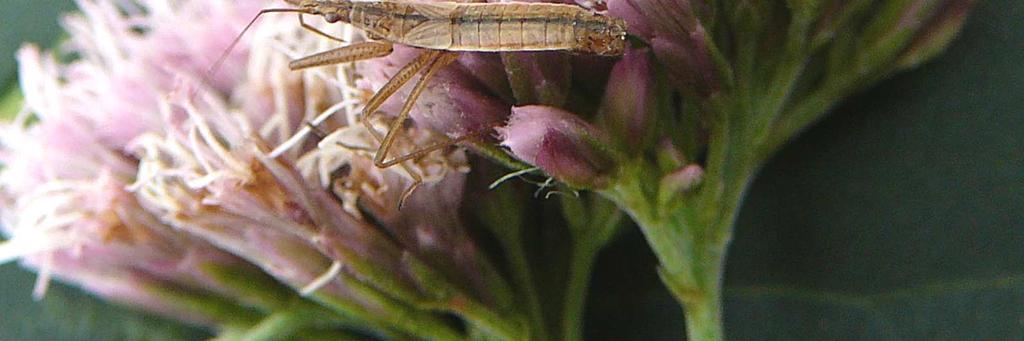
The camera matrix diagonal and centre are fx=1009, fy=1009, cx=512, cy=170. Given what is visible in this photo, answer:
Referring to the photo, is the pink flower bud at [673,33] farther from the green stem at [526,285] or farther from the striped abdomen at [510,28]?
the green stem at [526,285]

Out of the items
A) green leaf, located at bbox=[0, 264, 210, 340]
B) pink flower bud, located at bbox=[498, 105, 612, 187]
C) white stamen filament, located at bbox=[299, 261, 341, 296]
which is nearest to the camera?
Result: pink flower bud, located at bbox=[498, 105, 612, 187]

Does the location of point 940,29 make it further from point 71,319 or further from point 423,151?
point 71,319

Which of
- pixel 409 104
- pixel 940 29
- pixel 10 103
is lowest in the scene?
pixel 409 104

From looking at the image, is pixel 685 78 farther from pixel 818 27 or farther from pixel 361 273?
pixel 361 273

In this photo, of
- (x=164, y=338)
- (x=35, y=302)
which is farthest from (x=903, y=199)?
(x=35, y=302)

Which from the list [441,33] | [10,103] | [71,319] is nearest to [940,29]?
[441,33]

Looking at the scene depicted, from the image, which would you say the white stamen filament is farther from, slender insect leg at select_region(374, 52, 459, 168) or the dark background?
the dark background

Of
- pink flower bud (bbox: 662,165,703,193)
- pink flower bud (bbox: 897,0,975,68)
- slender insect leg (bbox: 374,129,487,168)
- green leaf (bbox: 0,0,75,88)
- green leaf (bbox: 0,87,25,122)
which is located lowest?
pink flower bud (bbox: 662,165,703,193)

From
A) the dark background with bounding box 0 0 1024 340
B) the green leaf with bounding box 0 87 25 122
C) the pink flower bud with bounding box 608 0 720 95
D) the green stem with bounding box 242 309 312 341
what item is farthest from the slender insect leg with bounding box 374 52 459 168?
the green leaf with bounding box 0 87 25 122
